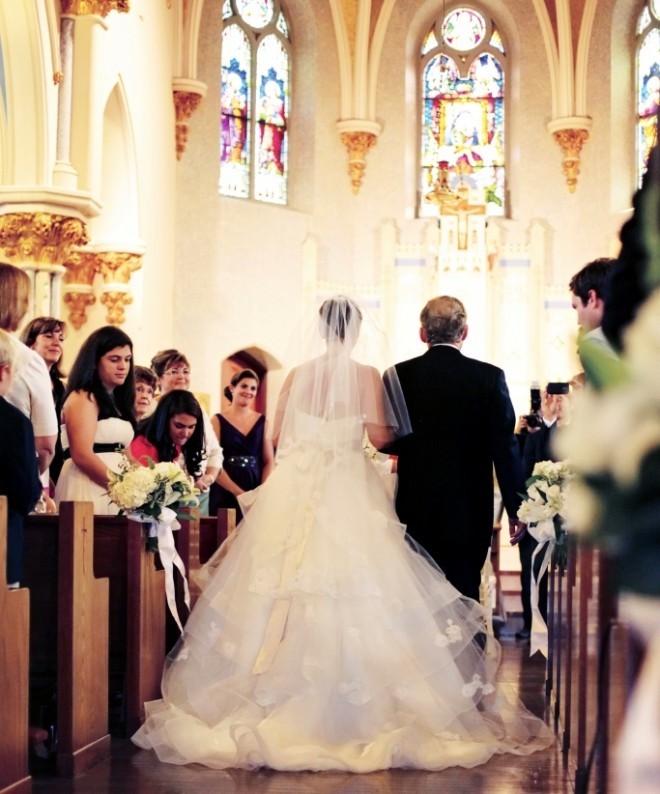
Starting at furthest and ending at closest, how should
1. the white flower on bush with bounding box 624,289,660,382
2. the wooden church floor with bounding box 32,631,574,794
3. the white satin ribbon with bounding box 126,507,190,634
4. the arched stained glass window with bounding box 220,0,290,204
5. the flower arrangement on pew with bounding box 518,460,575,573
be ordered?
1. the arched stained glass window with bounding box 220,0,290,204
2. the white satin ribbon with bounding box 126,507,190,634
3. the flower arrangement on pew with bounding box 518,460,575,573
4. the wooden church floor with bounding box 32,631,574,794
5. the white flower on bush with bounding box 624,289,660,382

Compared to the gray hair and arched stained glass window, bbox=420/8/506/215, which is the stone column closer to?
the gray hair

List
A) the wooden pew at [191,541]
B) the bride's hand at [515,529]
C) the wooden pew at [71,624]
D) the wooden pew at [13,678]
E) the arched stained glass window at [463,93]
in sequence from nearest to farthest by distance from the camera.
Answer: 1. the wooden pew at [13,678]
2. the wooden pew at [71,624]
3. the bride's hand at [515,529]
4. the wooden pew at [191,541]
5. the arched stained glass window at [463,93]

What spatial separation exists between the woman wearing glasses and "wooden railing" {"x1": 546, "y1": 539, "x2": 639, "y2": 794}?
212 cm

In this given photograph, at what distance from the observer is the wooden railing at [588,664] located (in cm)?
219

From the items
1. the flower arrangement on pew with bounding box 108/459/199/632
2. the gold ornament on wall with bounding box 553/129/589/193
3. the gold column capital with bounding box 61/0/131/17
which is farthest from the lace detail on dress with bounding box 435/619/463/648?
the gold ornament on wall with bounding box 553/129/589/193

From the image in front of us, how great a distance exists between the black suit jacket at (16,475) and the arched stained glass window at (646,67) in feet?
45.1

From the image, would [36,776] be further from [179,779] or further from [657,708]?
[657,708]

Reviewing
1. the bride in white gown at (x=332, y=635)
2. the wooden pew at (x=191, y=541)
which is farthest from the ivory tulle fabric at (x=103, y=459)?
the bride in white gown at (x=332, y=635)

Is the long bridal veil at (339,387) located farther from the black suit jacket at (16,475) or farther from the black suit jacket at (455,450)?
the black suit jacket at (16,475)

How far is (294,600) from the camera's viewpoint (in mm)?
4836

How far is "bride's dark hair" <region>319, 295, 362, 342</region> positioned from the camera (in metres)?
5.29

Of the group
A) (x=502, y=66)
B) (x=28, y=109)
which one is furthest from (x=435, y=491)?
(x=502, y=66)

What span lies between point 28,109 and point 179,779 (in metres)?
6.43

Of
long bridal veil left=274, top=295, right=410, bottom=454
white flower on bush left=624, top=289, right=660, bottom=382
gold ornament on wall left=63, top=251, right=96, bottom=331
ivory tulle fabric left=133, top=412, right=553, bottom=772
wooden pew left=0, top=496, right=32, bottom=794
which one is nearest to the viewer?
white flower on bush left=624, top=289, right=660, bottom=382
